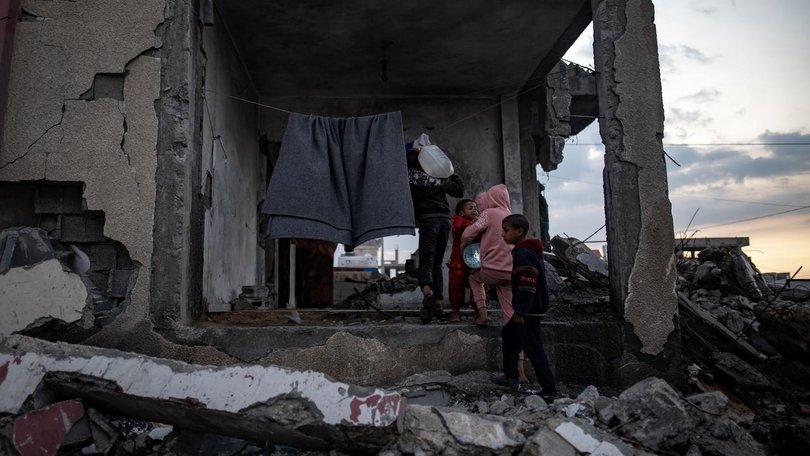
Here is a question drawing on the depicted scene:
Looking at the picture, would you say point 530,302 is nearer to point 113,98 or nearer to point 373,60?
point 113,98

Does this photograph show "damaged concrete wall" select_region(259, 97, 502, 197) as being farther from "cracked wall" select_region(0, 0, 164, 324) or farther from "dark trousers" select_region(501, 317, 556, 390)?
"dark trousers" select_region(501, 317, 556, 390)

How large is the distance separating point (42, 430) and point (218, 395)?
888mm

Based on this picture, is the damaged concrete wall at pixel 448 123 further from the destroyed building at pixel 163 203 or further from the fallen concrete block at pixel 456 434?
the fallen concrete block at pixel 456 434

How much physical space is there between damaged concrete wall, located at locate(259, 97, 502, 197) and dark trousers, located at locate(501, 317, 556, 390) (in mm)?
4106

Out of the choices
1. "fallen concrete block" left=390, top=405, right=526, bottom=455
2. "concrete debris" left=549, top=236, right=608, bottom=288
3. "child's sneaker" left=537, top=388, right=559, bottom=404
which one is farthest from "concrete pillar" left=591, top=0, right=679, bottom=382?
"fallen concrete block" left=390, top=405, right=526, bottom=455

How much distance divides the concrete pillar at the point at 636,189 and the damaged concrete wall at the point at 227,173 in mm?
3269

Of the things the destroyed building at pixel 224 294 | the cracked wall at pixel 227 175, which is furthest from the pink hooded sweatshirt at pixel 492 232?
the cracked wall at pixel 227 175

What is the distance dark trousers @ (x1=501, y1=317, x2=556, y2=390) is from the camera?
3.37 metres

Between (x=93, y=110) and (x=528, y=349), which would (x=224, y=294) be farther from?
(x=528, y=349)

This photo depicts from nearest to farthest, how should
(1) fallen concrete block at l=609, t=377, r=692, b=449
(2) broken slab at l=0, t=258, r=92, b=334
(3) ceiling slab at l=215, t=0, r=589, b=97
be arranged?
(1) fallen concrete block at l=609, t=377, r=692, b=449, (2) broken slab at l=0, t=258, r=92, b=334, (3) ceiling slab at l=215, t=0, r=589, b=97

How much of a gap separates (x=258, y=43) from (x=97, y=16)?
229 cm

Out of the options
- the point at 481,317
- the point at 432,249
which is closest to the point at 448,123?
the point at 432,249

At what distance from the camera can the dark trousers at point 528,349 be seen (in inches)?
133

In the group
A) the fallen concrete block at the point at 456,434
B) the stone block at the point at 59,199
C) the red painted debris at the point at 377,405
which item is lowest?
the fallen concrete block at the point at 456,434
